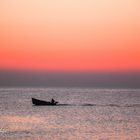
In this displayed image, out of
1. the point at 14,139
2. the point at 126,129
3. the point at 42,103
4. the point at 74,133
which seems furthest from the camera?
the point at 42,103

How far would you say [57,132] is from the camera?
151 feet

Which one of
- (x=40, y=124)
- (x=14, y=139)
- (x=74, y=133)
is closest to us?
(x=14, y=139)

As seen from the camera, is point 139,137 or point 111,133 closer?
point 139,137

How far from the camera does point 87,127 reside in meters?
51.4

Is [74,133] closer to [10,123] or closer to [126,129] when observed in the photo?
[126,129]

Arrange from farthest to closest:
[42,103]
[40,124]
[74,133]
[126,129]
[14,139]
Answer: [42,103] → [40,124] → [126,129] → [74,133] → [14,139]

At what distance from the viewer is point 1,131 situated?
4697 centimetres

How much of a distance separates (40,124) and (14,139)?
13875mm

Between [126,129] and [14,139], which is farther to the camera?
[126,129]

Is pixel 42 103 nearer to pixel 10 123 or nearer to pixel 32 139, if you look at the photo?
pixel 10 123

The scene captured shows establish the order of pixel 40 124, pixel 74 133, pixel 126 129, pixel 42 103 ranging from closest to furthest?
pixel 74 133
pixel 126 129
pixel 40 124
pixel 42 103

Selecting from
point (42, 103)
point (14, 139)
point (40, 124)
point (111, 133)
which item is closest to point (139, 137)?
point (111, 133)

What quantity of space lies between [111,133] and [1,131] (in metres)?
10.1

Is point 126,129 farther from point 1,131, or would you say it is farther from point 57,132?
point 1,131
